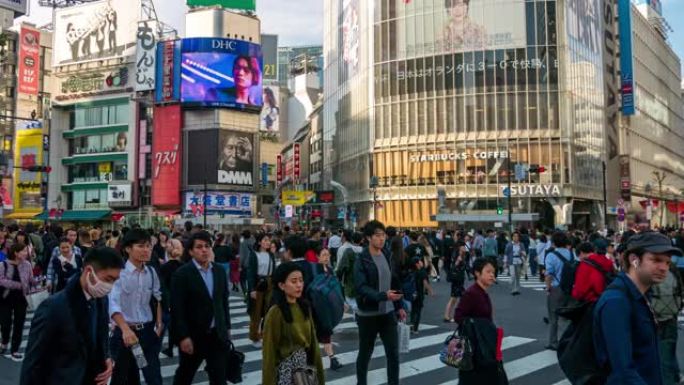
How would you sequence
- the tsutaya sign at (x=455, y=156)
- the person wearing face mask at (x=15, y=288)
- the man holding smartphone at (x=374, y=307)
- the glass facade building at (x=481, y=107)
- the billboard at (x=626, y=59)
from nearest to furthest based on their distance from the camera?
the man holding smartphone at (x=374, y=307) → the person wearing face mask at (x=15, y=288) → the glass facade building at (x=481, y=107) → the tsutaya sign at (x=455, y=156) → the billboard at (x=626, y=59)

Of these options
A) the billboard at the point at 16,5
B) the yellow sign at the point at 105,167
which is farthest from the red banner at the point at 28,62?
the billboard at the point at 16,5

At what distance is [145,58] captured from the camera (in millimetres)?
64625

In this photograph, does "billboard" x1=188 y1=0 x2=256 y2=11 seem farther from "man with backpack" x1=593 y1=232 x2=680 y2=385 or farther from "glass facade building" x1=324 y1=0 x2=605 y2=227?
"man with backpack" x1=593 y1=232 x2=680 y2=385

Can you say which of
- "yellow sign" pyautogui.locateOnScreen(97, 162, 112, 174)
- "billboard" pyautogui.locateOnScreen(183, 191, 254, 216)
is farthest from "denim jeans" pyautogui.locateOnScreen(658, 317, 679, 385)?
"yellow sign" pyautogui.locateOnScreen(97, 162, 112, 174)

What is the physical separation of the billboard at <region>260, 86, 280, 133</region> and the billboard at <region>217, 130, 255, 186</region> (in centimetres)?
2995

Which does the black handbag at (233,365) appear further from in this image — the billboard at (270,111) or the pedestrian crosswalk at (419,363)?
the billboard at (270,111)

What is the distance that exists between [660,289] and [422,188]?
4597 centimetres

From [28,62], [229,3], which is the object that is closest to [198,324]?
[229,3]

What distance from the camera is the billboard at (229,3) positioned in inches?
2968

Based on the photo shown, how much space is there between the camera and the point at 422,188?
5291 centimetres

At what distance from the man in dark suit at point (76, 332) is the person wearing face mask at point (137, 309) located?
190 cm

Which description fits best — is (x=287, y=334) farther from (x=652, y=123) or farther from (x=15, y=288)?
(x=652, y=123)

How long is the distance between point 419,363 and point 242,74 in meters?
59.3

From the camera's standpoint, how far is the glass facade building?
50.2 meters
